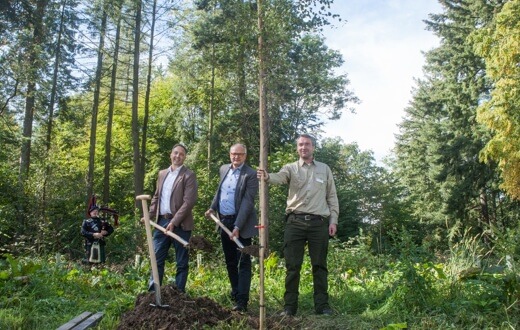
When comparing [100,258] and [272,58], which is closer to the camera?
[100,258]

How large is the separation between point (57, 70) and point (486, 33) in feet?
48.2

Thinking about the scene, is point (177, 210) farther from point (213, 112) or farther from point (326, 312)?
point (213, 112)

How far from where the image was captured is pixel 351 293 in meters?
5.55

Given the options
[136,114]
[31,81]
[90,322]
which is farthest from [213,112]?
[90,322]

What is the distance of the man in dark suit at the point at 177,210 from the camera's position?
5312 mm

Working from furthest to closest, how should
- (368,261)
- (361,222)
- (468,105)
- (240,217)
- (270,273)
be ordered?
(468,105) < (361,222) < (270,273) < (368,261) < (240,217)

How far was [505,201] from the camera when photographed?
2325 centimetres

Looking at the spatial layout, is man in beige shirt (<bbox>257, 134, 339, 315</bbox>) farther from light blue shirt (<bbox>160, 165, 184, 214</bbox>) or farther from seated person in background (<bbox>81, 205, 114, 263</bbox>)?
seated person in background (<bbox>81, 205, 114, 263</bbox>)

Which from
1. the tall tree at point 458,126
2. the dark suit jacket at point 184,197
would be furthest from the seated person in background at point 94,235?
the tall tree at point 458,126

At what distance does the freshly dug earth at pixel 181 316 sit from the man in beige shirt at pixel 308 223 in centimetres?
54

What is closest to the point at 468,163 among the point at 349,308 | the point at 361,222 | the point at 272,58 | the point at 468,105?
the point at 468,105

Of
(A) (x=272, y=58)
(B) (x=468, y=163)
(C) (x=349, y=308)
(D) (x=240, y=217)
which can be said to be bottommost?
(C) (x=349, y=308)

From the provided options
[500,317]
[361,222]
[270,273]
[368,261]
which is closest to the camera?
[500,317]

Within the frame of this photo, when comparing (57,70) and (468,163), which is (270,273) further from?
(468,163)
